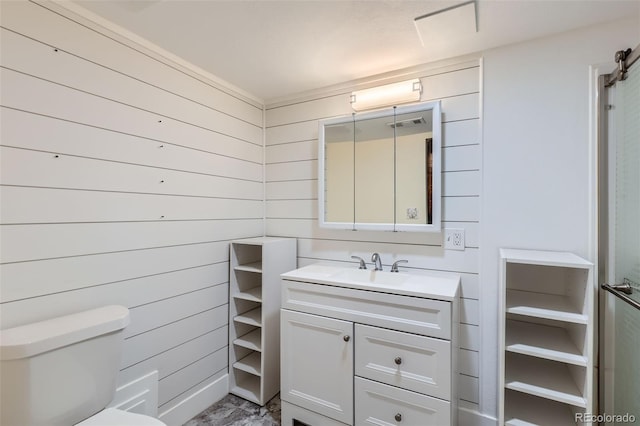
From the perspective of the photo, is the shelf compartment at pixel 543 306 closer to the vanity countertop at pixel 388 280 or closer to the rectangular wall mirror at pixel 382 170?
the vanity countertop at pixel 388 280

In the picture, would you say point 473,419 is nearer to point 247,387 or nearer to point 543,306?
point 543,306

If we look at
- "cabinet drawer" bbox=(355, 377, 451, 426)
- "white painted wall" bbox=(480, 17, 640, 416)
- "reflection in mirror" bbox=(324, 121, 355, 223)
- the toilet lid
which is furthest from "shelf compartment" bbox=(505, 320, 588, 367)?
the toilet lid

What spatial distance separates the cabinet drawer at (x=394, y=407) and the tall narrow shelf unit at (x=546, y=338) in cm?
31

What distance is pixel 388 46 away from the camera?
1.67 m

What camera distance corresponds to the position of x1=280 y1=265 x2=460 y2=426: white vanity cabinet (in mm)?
1415

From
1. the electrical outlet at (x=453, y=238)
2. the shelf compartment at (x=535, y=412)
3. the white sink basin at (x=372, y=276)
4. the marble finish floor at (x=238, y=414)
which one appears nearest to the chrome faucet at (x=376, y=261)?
the white sink basin at (x=372, y=276)

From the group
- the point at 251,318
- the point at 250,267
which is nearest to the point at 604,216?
the point at 250,267

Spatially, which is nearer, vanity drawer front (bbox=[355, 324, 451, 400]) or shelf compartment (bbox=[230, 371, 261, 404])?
vanity drawer front (bbox=[355, 324, 451, 400])

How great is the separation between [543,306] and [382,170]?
45.8 inches

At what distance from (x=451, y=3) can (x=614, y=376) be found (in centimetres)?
196

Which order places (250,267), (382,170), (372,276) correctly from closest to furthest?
(372,276)
(382,170)
(250,267)

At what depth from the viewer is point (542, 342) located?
1.44 m

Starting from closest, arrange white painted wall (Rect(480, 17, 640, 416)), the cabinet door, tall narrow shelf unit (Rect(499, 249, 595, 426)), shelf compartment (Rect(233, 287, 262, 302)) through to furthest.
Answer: tall narrow shelf unit (Rect(499, 249, 595, 426))
white painted wall (Rect(480, 17, 640, 416))
the cabinet door
shelf compartment (Rect(233, 287, 262, 302))

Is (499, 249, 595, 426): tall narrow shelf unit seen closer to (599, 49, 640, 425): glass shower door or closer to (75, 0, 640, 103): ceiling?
(599, 49, 640, 425): glass shower door
